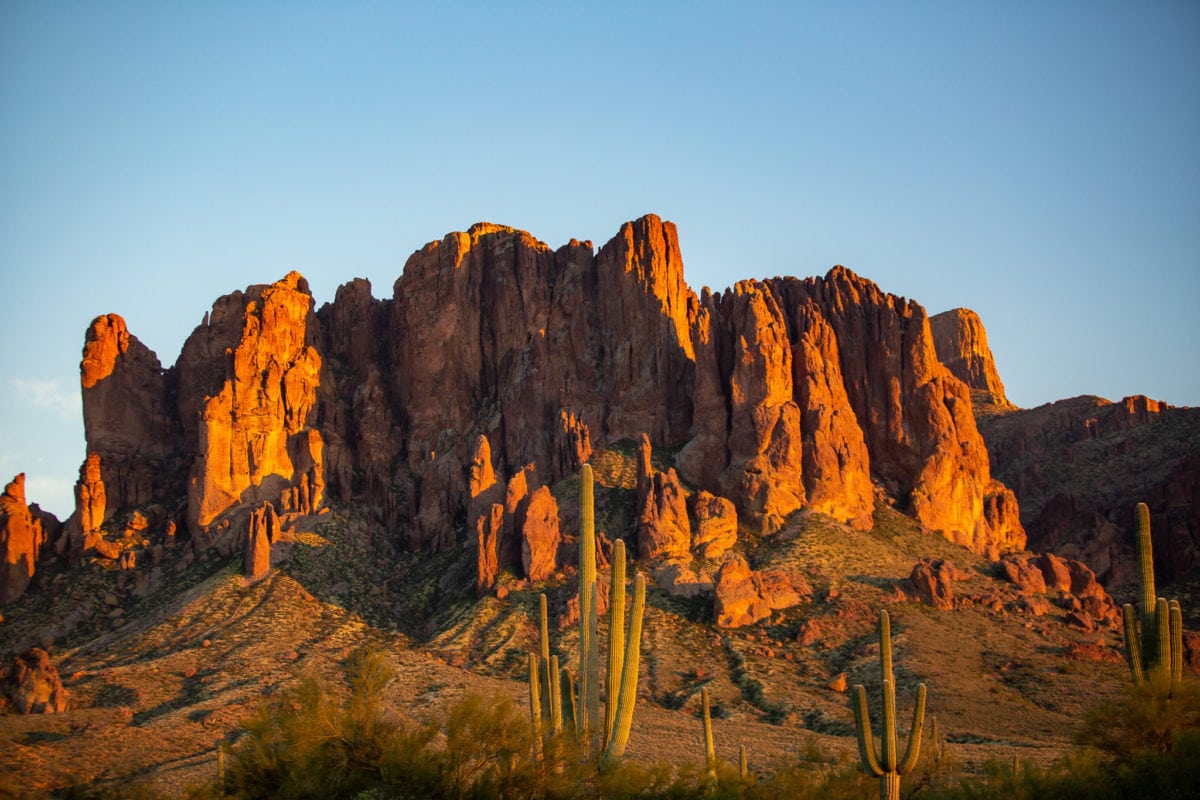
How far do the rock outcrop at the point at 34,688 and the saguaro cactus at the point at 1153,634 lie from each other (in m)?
52.9

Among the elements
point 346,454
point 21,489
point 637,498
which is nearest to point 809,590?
point 637,498

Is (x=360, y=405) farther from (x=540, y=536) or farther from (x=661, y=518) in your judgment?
(x=661, y=518)

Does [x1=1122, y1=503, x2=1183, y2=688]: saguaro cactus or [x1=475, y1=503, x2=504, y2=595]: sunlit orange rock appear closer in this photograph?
[x1=1122, y1=503, x2=1183, y2=688]: saguaro cactus

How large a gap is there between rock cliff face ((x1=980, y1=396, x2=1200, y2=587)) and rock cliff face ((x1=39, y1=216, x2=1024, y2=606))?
20.7ft

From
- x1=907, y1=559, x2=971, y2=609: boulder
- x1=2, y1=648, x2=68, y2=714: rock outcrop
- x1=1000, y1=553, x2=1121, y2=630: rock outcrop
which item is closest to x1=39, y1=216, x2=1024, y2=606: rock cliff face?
x1=1000, y1=553, x2=1121, y2=630: rock outcrop

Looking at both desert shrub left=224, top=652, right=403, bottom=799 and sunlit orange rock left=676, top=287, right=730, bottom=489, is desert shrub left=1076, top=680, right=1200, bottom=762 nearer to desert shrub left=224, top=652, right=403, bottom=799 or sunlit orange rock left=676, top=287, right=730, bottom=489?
desert shrub left=224, top=652, right=403, bottom=799

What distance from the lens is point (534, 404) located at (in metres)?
108

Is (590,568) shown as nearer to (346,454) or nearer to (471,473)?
(471,473)

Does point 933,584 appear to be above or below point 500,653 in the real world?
above

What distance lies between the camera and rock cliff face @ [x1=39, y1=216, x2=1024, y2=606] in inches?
3873

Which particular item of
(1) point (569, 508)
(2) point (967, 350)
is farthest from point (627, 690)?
(2) point (967, 350)

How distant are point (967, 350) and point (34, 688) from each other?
405 ft

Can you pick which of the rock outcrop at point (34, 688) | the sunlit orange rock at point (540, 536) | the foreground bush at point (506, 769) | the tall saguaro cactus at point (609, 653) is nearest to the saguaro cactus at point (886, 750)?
the foreground bush at point (506, 769)

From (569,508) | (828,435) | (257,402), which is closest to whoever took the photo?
(569,508)
